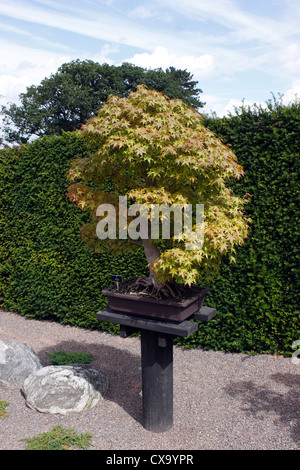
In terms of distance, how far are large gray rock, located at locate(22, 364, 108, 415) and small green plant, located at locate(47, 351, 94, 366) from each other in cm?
73

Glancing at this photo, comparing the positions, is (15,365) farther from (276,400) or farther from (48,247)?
(276,400)

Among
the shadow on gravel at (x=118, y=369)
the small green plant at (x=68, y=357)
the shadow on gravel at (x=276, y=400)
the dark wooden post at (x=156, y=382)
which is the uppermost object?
the dark wooden post at (x=156, y=382)

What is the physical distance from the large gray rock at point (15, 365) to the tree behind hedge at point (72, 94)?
23.1m

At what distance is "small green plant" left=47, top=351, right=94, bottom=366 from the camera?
4.83 meters

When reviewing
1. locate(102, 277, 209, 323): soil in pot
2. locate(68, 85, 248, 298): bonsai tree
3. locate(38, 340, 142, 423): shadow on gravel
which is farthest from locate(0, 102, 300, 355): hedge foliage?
locate(102, 277, 209, 323): soil in pot

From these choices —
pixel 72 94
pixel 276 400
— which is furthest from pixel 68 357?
pixel 72 94

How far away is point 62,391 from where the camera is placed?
383 centimetres

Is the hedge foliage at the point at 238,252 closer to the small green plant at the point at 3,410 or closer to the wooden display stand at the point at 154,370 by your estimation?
the wooden display stand at the point at 154,370

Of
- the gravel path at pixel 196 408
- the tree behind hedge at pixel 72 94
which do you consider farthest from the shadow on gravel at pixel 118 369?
the tree behind hedge at pixel 72 94

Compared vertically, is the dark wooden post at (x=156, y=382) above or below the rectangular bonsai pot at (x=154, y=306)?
below

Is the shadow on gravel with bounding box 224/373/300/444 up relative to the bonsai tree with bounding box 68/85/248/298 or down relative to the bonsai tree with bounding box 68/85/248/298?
down

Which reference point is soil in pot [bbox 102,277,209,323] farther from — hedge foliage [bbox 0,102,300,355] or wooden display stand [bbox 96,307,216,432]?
hedge foliage [bbox 0,102,300,355]

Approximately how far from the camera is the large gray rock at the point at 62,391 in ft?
12.5
